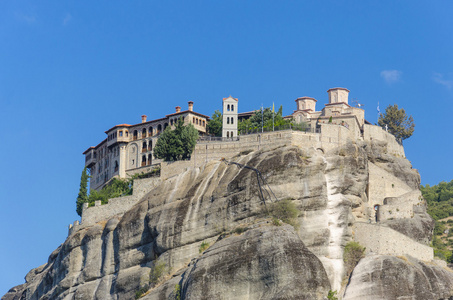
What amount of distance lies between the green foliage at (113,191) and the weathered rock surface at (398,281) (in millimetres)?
29145

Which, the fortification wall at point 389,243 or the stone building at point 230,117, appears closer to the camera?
the fortification wall at point 389,243

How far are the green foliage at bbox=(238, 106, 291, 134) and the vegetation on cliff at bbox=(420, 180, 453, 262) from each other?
19.0 meters

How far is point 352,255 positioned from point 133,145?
124 feet

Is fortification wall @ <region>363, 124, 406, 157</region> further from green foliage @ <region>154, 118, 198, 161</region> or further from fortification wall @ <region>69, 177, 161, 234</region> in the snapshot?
fortification wall @ <region>69, 177, 161, 234</region>

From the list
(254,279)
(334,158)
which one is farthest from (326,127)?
(254,279)

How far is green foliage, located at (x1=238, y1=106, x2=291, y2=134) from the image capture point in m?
98.1

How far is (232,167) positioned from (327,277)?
1671 centimetres

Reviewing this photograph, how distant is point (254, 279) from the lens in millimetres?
74000

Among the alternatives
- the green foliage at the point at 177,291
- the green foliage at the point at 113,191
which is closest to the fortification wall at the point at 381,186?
the green foliage at the point at 177,291

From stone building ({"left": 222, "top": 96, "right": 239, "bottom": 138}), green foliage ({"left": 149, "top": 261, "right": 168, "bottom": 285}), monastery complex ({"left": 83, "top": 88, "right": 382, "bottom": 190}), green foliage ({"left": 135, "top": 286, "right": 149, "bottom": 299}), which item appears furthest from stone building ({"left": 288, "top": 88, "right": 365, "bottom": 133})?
green foliage ({"left": 135, "top": 286, "right": 149, "bottom": 299})

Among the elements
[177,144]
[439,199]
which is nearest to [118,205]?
[177,144]

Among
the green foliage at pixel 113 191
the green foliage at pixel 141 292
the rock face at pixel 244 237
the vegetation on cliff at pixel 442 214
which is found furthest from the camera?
the green foliage at pixel 113 191

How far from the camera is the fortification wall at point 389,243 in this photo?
80.4 metres

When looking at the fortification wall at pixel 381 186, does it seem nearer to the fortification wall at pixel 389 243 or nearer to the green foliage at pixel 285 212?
the fortification wall at pixel 389 243
